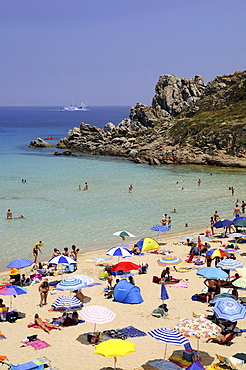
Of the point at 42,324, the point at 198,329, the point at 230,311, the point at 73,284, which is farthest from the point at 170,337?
the point at 73,284

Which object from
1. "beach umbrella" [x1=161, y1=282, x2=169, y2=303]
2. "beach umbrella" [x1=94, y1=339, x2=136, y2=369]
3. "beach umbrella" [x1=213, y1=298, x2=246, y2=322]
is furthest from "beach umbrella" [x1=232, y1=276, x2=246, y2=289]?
"beach umbrella" [x1=94, y1=339, x2=136, y2=369]

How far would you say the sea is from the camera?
29219 mm

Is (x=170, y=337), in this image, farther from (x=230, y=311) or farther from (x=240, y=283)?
(x=240, y=283)

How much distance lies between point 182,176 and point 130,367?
44020 millimetres

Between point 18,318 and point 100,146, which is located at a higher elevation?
point 100,146

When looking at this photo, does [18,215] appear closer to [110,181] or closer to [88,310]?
[110,181]

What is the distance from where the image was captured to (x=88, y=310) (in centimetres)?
1356

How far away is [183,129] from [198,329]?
65.6 m

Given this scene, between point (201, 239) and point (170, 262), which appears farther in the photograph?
point (201, 239)

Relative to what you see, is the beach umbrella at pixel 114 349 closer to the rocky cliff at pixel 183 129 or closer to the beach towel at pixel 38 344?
the beach towel at pixel 38 344

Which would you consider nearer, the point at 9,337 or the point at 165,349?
the point at 165,349

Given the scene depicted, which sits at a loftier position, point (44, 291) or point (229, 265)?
point (229, 265)

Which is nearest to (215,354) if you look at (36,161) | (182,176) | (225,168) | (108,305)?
(108,305)

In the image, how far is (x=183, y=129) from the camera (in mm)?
76438
